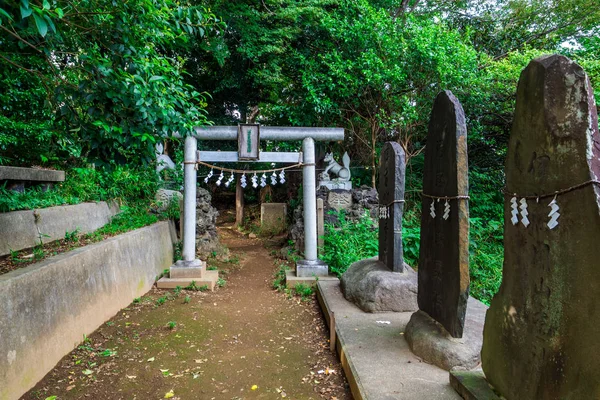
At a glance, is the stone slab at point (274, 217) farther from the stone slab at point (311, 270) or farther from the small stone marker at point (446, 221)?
the small stone marker at point (446, 221)

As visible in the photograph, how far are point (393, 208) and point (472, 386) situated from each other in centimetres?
272


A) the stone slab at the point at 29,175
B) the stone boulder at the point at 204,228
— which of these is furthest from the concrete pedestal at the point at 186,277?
the stone slab at the point at 29,175

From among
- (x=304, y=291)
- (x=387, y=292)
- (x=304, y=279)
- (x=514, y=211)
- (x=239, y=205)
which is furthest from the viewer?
(x=239, y=205)

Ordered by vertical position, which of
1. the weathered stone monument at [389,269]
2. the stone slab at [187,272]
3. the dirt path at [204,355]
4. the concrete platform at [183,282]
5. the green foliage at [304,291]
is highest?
the weathered stone monument at [389,269]

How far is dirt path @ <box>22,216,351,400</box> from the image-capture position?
3.30m

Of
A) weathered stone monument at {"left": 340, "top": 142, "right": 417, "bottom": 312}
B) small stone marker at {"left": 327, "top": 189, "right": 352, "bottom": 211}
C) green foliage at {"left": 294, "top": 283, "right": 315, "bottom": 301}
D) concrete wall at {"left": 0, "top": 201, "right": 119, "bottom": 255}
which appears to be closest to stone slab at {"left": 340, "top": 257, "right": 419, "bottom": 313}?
weathered stone monument at {"left": 340, "top": 142, "right": 417, "bottom": 312}

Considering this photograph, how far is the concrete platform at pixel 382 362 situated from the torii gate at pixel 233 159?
261 centimetres

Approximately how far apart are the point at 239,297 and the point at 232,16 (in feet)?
24.1

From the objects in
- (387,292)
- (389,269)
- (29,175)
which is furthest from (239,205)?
(387,292)

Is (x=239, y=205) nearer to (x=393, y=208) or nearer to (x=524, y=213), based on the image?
(x=393, y=208)

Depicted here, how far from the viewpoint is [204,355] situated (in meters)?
4.09

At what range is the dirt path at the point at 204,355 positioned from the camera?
3.30 meters

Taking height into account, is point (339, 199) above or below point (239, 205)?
above

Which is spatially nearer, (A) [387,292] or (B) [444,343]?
(B) [444,343]
